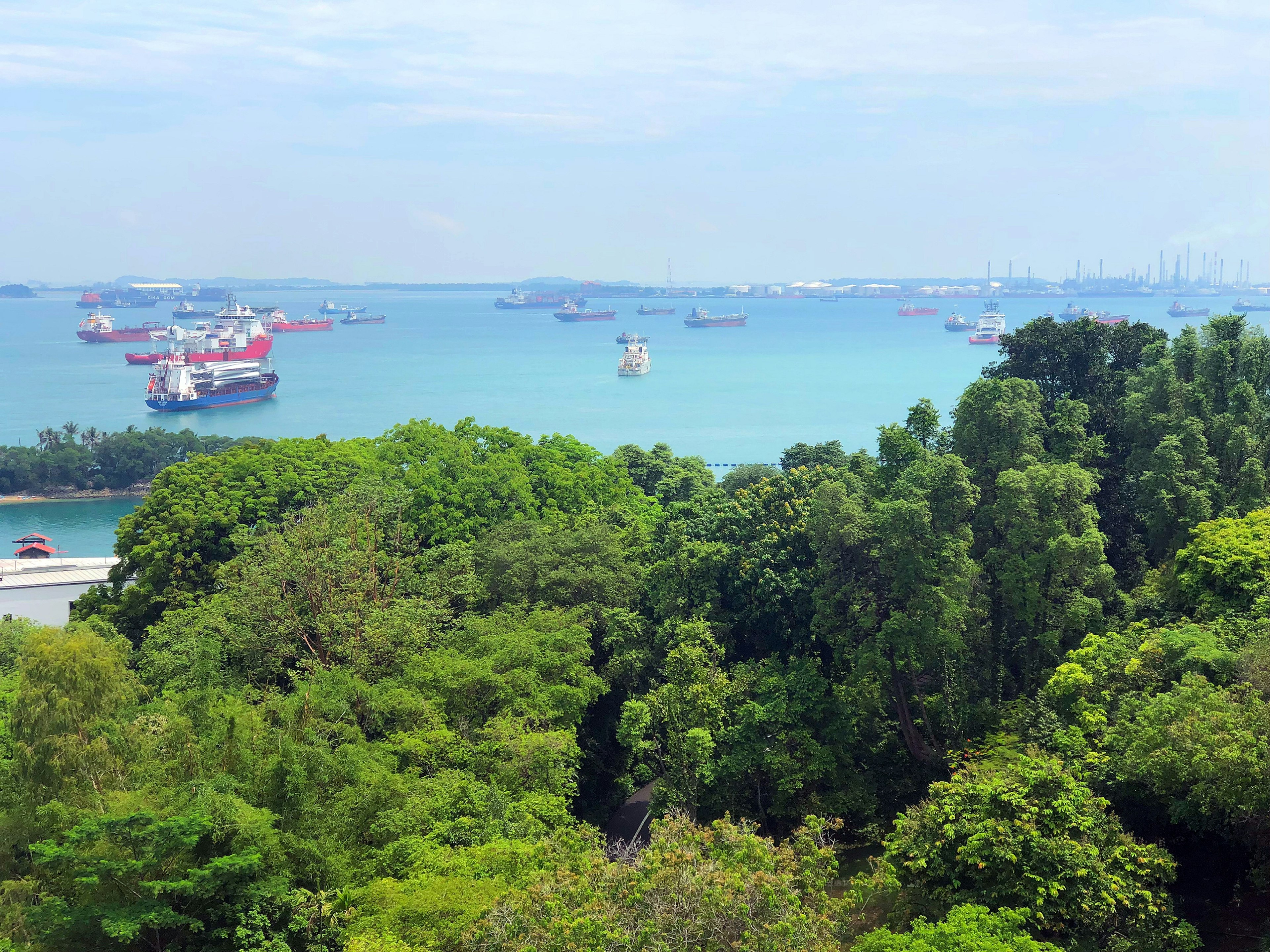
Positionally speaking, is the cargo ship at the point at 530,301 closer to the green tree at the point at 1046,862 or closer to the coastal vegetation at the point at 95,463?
the coastal vegetation at the point at 95,463

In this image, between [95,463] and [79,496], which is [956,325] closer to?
[95,463]

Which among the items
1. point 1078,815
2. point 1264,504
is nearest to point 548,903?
point 1078,815

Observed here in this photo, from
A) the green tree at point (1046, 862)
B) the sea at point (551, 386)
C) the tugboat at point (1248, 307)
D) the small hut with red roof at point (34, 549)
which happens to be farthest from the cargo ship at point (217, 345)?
the tugboat at point (1248, 307)

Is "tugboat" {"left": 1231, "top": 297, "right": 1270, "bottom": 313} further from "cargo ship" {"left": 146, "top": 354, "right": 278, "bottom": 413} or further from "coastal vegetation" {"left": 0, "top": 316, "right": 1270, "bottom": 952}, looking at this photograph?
"coastal vegetation" {"left": 0, "top": 316, "right": 1270, "bottom": 952}

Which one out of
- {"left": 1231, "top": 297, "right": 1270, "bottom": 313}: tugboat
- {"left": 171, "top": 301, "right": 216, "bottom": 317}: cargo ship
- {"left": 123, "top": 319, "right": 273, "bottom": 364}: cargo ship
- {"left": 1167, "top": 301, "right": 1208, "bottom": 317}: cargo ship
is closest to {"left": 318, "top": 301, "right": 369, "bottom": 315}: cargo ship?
{"left": 171, "top": 301, "right": 216, "bottom": 317}: cargo ship

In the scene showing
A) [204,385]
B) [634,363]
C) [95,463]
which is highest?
[634,363]

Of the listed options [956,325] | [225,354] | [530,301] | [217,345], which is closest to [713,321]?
[956,325]

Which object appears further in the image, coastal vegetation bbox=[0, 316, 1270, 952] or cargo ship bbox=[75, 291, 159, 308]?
cargo ship bbox=[75, 291, 159, 308]
